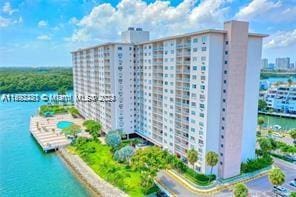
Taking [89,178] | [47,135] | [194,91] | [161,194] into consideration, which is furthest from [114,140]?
[47,135]

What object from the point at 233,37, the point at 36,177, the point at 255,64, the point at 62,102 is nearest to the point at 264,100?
the point at 255,64

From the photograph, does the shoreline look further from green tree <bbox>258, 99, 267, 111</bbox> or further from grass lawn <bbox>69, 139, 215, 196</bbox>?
green tree <bbox>258, 99, 267, 111</bbox>

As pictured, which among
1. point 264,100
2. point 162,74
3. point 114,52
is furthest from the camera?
point 264,100

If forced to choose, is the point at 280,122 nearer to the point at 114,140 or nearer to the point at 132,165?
the point at 114,140

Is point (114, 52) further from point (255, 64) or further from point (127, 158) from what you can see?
point (255, 64)

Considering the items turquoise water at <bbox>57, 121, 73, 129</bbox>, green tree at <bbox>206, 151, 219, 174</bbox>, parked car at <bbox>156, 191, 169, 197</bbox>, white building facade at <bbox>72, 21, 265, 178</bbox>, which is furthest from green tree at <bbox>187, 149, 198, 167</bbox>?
turquoise water at <bbox>57, 121, 73, 129</bbox>

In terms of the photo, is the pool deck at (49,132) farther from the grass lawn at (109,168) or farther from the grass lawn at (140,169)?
the grass lawn at (140,169)

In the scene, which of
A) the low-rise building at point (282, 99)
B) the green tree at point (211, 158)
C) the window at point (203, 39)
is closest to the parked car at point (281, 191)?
the green tree at point (211, 158)
